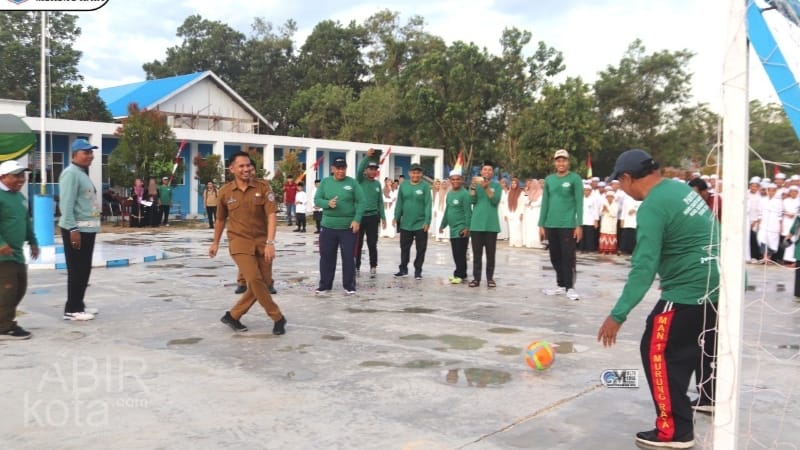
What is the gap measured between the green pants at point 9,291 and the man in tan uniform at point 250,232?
2.02 meters

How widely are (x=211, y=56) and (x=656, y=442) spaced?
6204 cm

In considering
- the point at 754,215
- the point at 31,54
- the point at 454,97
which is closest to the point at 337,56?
the point at 454,97

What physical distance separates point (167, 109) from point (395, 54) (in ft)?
62.0

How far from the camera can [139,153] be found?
25.1 m

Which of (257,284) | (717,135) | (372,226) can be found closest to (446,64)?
(372,226)

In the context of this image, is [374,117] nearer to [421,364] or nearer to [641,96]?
[641,96]

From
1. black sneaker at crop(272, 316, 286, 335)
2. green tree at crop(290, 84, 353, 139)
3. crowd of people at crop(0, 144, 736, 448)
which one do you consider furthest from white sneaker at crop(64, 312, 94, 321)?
green tree at crop(290, 84, 353, 139)

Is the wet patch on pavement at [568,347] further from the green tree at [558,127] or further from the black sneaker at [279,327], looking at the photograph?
the green tree at [558,127]

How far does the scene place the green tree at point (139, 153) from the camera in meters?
25.0

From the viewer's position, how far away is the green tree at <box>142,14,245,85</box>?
201ft

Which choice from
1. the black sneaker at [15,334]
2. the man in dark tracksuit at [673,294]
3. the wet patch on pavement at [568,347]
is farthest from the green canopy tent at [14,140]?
the man in dark tracksuit at [673,294]

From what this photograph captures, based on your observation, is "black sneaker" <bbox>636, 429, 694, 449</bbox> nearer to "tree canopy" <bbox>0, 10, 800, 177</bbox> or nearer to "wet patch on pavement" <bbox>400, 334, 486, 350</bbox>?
"wet patch on pavement" <bbox>400, 334, 486, 350</bbox>

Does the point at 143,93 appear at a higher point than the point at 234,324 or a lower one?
higher

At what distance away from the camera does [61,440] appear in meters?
4.11
